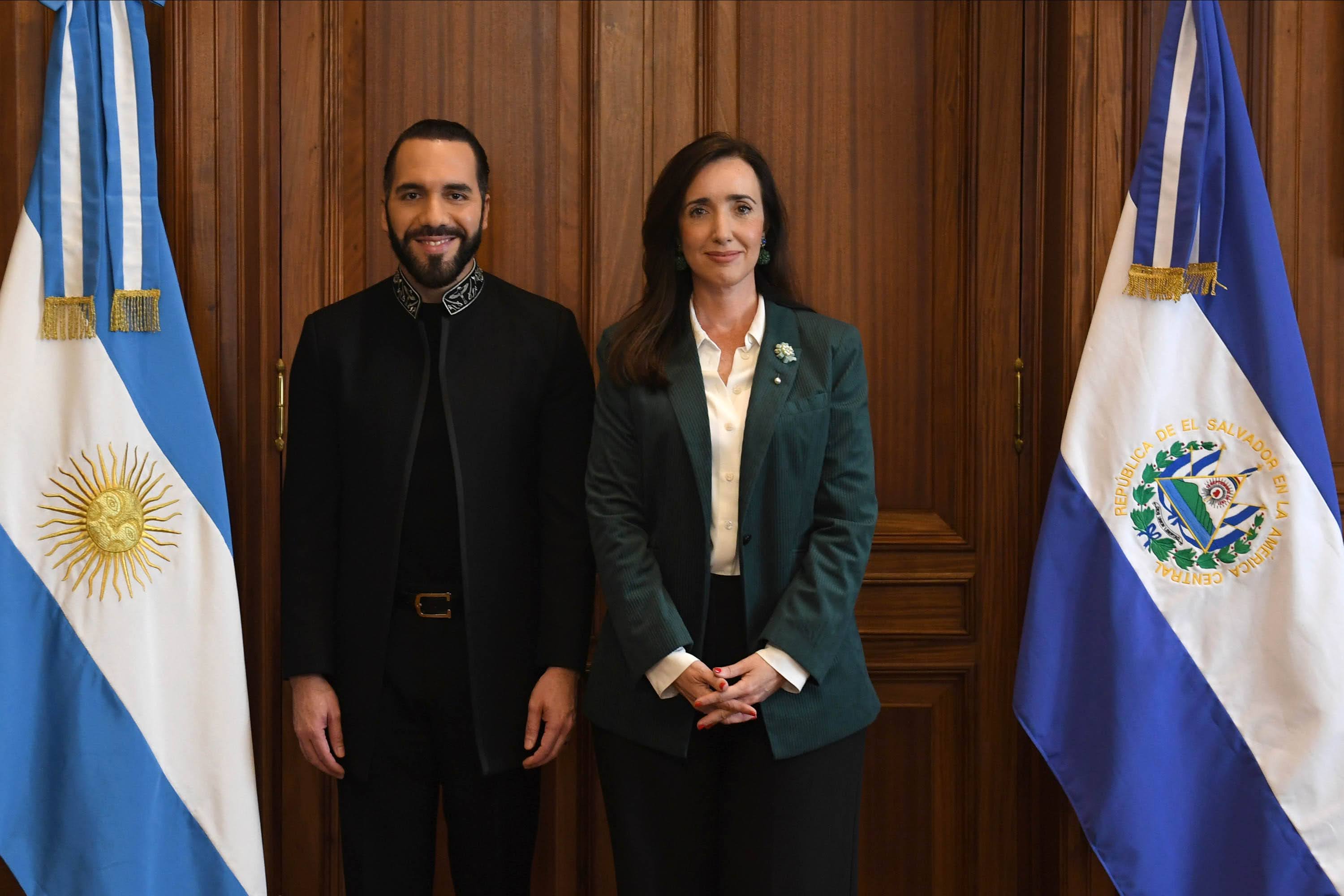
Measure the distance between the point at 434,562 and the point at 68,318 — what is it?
0.80 metres

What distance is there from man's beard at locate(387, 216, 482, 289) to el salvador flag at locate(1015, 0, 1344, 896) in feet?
3.82

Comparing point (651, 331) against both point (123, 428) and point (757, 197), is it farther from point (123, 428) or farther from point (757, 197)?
point (123, 428)

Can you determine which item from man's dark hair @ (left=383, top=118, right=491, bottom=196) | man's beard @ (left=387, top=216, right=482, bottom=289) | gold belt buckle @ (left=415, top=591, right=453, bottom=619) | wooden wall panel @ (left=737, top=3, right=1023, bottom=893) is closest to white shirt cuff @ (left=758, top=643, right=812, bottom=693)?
gold belt buckle @ (left=415, top=591, right=453, bottom=619)

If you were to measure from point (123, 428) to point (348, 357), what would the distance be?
44 cm

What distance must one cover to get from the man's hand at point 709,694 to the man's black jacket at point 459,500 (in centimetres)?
29

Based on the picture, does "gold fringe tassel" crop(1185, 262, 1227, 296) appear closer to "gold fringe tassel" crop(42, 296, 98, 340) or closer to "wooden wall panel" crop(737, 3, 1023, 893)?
"wooden wall panel" crop(737, 3, 1023, 893)

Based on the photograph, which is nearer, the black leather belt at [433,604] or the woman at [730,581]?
the woman at [730,581]

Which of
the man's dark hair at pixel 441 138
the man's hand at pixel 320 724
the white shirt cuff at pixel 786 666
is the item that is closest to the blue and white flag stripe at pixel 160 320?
the man's hand at pixel 320 724

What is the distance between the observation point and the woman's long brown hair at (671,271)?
5.76 ft

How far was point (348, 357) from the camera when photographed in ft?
6.18

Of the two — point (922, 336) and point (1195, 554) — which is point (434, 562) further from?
point (1195, 554)

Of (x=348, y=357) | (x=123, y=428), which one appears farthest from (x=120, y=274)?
(x=348, y=357)

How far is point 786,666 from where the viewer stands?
161 cm

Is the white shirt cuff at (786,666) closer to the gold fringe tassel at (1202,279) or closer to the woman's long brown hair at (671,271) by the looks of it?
the woman's long brown hair at (671,271)
